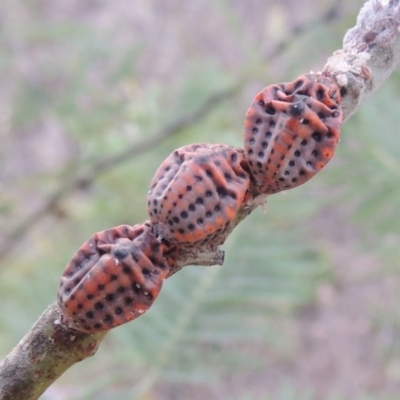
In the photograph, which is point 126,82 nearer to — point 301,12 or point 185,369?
point 185,369

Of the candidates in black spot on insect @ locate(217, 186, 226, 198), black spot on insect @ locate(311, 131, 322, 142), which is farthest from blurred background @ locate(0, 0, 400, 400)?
black spot on insect @ locate(217, 186, 226, 198)

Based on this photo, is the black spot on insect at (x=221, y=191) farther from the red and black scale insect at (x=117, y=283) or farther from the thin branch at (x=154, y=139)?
the thin branch at (x=154, y=139)

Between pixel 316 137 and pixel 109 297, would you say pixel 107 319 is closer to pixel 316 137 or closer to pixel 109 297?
pixel 109 297

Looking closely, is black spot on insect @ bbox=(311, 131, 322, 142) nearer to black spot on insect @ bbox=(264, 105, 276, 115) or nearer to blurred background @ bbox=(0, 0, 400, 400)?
black spot on insect @ bbox=(264, 105, 276, 115)

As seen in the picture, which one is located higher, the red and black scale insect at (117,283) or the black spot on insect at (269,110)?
the black spot on insect at (269,110)

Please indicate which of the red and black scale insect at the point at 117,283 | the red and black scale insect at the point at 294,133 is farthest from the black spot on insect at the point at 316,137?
the red and black scale insect at the point at 117,283

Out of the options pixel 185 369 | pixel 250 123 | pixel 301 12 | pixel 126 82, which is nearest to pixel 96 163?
pixel 126 82
